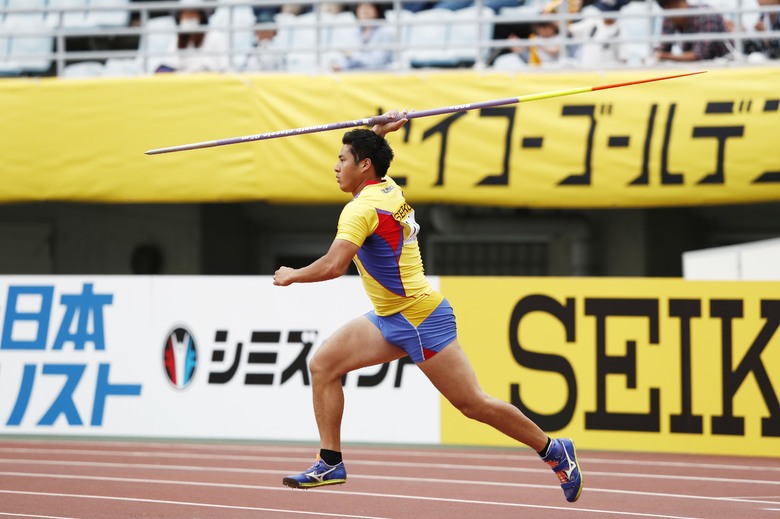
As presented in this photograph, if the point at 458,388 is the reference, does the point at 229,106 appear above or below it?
above

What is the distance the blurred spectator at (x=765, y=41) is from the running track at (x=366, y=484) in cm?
458

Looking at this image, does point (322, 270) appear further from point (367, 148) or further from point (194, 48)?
point (194, 48)

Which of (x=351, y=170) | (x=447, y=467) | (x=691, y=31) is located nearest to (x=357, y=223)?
(x=351, y=170)

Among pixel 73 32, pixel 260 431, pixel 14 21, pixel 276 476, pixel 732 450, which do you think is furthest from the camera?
pixel 14 21

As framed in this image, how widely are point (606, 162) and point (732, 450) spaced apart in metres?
3.50

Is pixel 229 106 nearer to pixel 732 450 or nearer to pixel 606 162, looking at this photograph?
pixel 606 162

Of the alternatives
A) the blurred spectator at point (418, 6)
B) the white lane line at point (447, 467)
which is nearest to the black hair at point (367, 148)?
the white lane line at point (447, 467)

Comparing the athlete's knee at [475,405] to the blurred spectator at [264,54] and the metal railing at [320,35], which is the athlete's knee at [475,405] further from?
the blurred spectator at [264,54]

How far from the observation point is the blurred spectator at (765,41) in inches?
505

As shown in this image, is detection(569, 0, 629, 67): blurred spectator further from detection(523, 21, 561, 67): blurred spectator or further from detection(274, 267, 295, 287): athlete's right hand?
detection(274, 267, 295, 287): athlete's right hand

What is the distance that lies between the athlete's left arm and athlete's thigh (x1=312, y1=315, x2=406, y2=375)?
0.51 m

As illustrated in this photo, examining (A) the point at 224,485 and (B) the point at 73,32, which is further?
(B) the point at 73,32

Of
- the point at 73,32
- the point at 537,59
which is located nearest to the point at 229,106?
the point at 73,32

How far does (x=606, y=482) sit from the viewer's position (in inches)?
358
